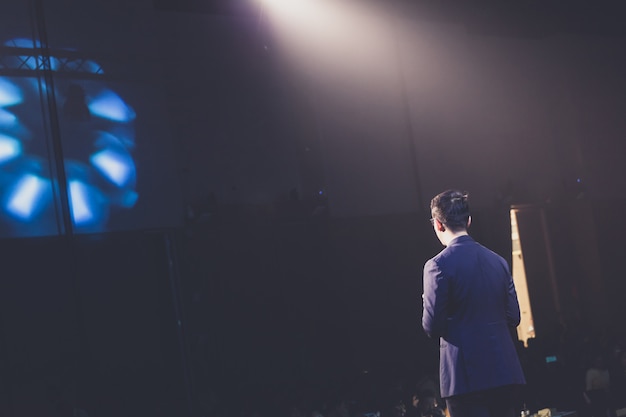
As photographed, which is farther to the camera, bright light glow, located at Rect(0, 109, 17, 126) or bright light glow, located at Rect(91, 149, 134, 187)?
bright light glow, located at Rect(91, 149, 134, 187)

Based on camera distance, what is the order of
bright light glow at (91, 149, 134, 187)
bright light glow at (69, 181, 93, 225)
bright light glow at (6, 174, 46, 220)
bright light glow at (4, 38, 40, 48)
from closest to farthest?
bright light glow at (6, 174, 46, 220) → bright light glow at (4, 38, 40, 48) → bright light glow at (69, 181, 93, 225) → bright light glow at (91, 149, 134, 187)

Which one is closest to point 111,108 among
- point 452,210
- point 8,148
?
point 8,148

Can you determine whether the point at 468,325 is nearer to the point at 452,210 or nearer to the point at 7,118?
the point at 452,210

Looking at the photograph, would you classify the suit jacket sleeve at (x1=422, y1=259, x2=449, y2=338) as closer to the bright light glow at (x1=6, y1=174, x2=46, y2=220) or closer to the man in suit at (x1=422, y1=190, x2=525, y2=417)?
the man in suit at (x1=422, y1=190, x2=525, y2=417)

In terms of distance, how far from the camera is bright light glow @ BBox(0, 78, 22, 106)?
7258mm

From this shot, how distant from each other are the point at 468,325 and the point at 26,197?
18.2 feet

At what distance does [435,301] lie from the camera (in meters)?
2.47

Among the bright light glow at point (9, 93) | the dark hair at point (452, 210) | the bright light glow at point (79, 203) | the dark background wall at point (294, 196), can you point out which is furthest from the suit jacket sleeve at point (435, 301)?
the bright light glow at point (9, 93)

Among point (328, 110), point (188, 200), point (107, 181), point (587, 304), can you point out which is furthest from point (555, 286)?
point (107, 181)

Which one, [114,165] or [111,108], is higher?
[111,108]

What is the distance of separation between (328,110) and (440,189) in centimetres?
209

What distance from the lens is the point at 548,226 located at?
12570 mm

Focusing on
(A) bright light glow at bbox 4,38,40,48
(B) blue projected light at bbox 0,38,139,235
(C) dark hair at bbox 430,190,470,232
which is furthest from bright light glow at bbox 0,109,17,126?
(C) dark hair at bbox 430,190,470,232

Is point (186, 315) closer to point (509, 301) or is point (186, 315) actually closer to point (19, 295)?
point (19, 295)
